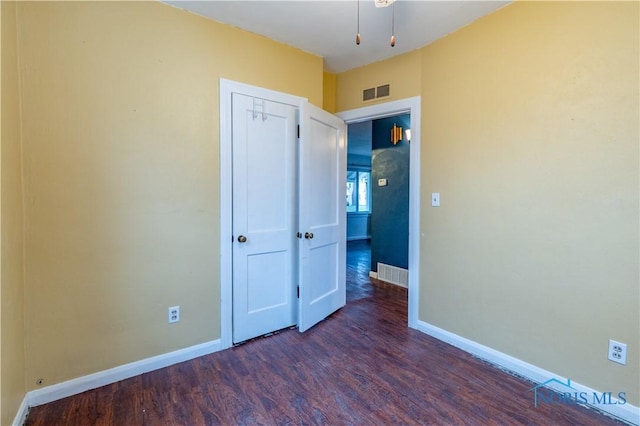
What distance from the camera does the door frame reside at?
2336 millimetres

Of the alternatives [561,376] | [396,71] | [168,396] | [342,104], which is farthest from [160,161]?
[561,376]

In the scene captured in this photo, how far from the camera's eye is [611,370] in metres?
1.70

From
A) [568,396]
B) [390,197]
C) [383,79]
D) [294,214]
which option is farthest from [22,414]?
[390,197]

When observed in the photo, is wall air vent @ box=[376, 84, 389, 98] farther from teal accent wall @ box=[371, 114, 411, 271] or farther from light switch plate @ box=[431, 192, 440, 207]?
teal accent wall @ box=[371, 114, 411, 271]

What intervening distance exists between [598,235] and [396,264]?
267 cm

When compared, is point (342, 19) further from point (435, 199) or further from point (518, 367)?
point (518, 367)

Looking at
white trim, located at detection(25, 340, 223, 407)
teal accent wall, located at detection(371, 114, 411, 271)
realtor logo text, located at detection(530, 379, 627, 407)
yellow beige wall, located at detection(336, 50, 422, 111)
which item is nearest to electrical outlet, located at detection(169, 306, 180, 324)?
white trim, located at detection(25, 340, 223, 407)

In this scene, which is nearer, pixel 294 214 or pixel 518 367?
pixel 518 367

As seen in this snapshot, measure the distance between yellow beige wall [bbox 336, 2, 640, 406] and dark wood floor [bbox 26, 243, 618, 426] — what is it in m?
0.35

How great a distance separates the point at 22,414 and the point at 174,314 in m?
0.86

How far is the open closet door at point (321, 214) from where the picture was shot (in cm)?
264

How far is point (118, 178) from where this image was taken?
76.2 inches

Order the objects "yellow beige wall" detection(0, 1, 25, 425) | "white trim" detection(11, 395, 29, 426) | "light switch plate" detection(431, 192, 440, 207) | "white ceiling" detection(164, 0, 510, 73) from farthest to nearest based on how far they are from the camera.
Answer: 1. "light switch plate" detection(431, 192, 440, 207)
2. "white ceiling" detection(164, 0, 510, 73)
3. "white trim" detection(11, 395, 29, 426)
4. "yellow beige wall" detection(0, 1, 25, 425)

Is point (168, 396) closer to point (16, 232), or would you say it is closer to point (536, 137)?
point (16, 232)
